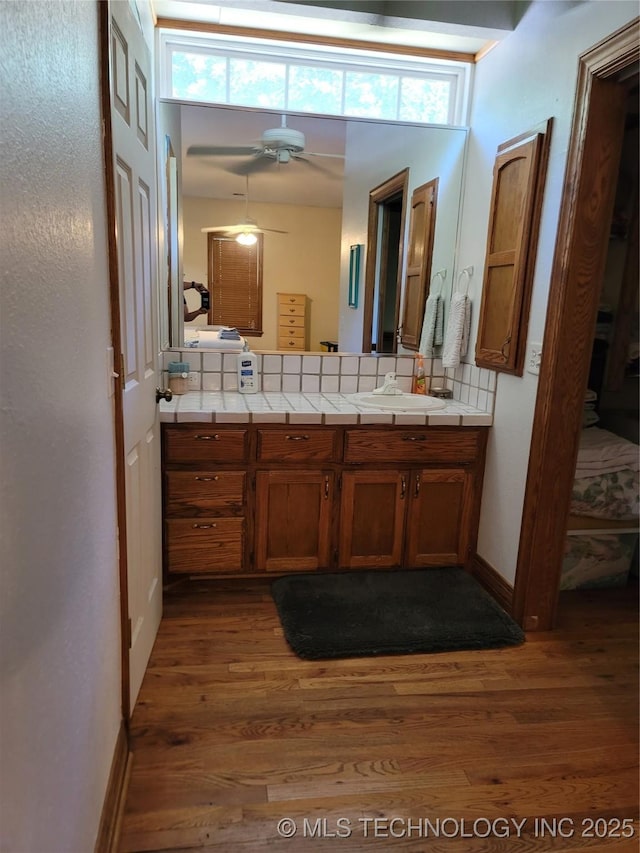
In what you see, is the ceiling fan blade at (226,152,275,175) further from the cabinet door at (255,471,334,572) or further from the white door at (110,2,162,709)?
the cabinet door at (255,471,334,572)

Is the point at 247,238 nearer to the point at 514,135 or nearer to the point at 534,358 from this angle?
the point at 514,135

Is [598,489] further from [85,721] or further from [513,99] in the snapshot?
→ [85,721]

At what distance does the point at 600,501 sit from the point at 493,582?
0.62 m

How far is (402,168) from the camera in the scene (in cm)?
286

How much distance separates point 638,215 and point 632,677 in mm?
2047

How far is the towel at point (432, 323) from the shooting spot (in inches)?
115

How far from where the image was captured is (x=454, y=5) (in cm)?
232

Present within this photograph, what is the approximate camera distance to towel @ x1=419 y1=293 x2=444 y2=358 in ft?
9.62

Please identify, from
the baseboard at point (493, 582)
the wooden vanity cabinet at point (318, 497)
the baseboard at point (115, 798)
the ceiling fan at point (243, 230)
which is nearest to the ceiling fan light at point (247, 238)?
the ceiling fan at point (243, 230)

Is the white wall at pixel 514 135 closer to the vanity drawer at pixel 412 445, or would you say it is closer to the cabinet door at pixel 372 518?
the vanity drawer at pixel 412 445

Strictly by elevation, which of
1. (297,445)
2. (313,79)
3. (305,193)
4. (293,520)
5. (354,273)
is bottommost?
(293,520)

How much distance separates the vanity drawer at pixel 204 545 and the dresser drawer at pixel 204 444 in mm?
288

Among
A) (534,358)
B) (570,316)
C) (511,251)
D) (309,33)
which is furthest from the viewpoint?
(309,33)

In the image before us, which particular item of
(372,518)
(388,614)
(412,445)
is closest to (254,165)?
(412,445)
